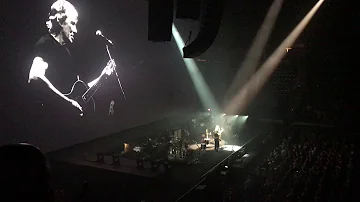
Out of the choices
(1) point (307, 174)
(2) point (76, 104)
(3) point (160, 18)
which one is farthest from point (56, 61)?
(1) point (307, 174)

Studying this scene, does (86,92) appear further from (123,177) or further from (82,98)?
(123,177)

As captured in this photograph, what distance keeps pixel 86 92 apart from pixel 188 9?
277 centimetres

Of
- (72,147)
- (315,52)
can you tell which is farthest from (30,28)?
(315,52)

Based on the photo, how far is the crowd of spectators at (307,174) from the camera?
5.39 meters

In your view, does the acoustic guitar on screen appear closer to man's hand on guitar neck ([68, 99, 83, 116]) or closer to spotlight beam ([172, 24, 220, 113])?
man's hand on guitar neck ([68, 99, 83, 116])

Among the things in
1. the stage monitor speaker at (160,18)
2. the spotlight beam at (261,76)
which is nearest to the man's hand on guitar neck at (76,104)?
the stage monitor speaker at (160,18)

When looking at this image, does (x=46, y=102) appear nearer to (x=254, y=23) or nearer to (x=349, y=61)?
(x=254, y=23)

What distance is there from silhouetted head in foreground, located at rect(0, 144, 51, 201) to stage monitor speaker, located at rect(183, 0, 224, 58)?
520 cm

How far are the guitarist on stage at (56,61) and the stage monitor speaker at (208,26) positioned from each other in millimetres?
2365

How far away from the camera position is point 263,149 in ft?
30.2

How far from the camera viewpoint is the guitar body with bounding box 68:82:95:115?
22.9 feet

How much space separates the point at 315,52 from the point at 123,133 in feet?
23.2

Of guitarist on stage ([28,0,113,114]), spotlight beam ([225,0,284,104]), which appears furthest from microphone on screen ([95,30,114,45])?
spotlight beam ([225,0,284,104])

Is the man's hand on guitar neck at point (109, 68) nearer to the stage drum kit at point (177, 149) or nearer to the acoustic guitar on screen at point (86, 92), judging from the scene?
the acoustic guitar on screen at point (86, 92)
